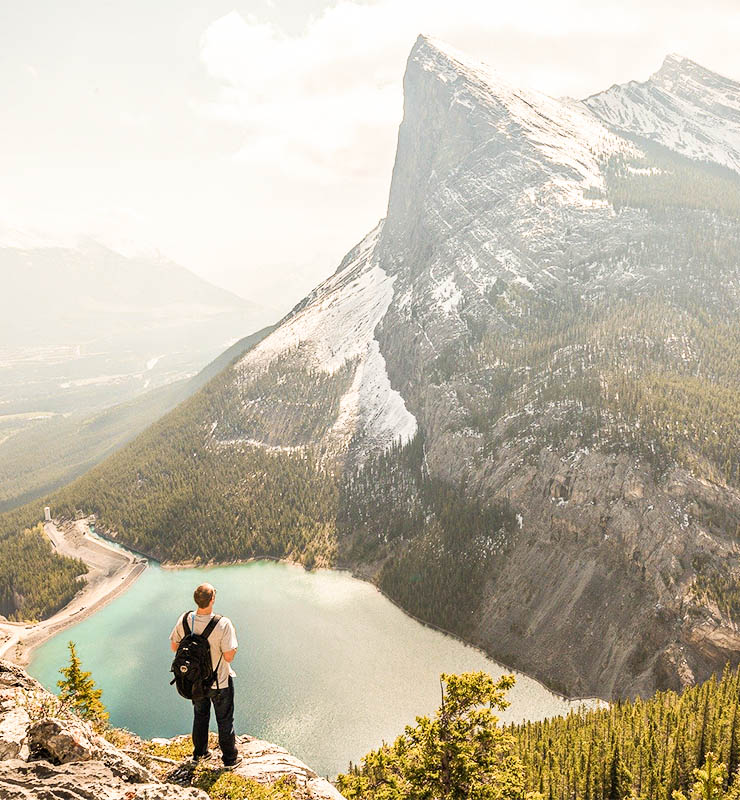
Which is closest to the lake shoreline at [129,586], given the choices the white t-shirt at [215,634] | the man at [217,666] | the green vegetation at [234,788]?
the green vegetation at [234,788]

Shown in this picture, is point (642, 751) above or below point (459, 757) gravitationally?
below

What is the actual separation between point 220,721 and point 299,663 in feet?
204

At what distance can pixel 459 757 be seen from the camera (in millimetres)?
16281


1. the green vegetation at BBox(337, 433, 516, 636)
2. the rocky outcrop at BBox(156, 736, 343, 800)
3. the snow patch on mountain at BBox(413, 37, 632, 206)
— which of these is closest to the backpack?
the rocky outcrop at BBox(156, 736, 343, 800)

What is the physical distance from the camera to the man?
39.1 ft

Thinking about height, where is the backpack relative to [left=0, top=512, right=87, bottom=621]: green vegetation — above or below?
above

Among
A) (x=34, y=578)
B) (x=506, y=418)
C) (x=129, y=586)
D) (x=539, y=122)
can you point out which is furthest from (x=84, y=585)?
(x=539, y=122)

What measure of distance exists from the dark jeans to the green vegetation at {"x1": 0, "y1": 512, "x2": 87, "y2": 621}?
95.8 metres

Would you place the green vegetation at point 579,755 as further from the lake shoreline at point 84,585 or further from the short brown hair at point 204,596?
the lake shoreline at point 84,585

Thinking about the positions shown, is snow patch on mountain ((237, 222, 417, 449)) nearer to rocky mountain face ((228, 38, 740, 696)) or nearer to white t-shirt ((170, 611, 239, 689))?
rocky mountain face ((228, 38, 740, 696))

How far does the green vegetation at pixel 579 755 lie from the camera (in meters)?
16.6

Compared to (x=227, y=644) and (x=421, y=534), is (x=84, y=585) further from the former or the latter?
(x=227, y=644)

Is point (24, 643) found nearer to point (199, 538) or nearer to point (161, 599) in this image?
point (161, 599)

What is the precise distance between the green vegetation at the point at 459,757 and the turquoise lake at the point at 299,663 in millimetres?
40863
